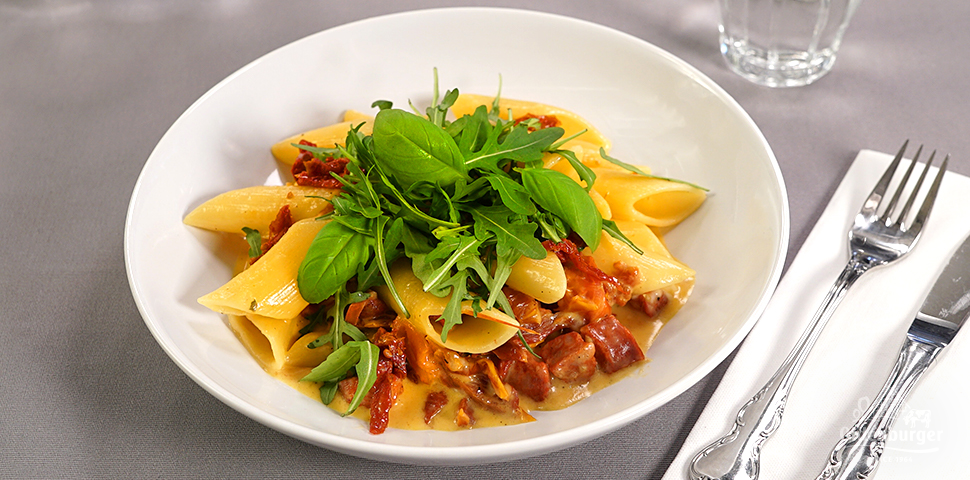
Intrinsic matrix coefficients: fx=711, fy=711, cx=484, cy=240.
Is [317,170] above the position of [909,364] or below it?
above

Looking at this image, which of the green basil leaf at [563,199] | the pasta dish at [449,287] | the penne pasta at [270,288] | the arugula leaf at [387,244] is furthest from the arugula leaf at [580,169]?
the penne pasta at [270,288]

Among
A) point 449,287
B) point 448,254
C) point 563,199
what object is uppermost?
point 563,199

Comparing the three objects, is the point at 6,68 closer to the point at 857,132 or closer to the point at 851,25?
the point at 857,132

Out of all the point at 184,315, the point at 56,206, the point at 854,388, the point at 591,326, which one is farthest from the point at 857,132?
the point at 56,206

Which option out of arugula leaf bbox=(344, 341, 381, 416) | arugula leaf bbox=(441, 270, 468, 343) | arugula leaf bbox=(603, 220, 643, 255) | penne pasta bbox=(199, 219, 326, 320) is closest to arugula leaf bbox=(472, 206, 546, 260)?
arugula leaf bbox=(441, 270, 468, 343)

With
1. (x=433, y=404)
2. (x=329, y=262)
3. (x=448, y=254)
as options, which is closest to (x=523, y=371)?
(x=433, y=404)

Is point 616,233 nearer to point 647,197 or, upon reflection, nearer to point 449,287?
point 647,197

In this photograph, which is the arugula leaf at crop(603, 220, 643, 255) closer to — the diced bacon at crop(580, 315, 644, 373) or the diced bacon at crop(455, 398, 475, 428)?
the diced bacon at crop(580, 315, 644, 373)
